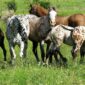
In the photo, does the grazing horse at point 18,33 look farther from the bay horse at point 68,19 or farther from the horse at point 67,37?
the bay horse at point 68,19

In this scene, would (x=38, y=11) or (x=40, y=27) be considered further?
(x=38, y=11)

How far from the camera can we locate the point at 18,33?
13.3m

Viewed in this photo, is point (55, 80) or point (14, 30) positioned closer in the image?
point (55, 80)

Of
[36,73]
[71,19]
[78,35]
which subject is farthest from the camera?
[71,19]

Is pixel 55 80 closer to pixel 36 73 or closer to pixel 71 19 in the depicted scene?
pixel 36 73

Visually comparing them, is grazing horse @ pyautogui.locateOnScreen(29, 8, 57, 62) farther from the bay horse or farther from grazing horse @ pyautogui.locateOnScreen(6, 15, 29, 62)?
the bay horse

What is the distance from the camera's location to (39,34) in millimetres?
13625

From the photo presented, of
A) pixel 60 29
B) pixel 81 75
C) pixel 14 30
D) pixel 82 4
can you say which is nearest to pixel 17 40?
pixel 14 30

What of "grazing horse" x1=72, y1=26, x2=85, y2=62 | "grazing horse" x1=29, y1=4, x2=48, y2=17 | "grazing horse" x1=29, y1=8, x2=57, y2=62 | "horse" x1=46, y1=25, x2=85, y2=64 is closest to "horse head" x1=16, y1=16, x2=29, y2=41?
"grazing horse" x1=29, y1=8, x2=57, y2=62

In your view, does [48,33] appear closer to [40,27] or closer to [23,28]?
[40,27]

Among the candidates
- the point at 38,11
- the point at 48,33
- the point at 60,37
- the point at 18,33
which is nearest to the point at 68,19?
the point at 38,11

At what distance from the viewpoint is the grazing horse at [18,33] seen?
13195 millimetres

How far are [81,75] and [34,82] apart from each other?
158cm

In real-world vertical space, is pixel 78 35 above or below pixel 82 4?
above
